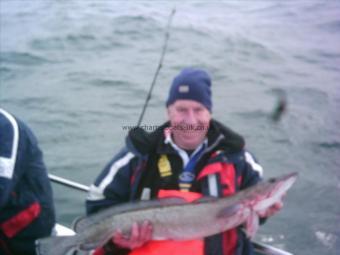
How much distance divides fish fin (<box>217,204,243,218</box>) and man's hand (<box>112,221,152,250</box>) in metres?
0.48

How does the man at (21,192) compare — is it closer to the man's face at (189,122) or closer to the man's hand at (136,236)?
the man's hand at (136,236)

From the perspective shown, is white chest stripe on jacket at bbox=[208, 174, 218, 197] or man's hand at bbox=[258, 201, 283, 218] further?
white chest stripe on jacket at bbox=[208, 174, 218, 197]

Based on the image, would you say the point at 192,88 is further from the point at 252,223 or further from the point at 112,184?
the point at 252,223

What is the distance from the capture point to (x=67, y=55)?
11570 mm

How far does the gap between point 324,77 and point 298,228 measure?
513 cm

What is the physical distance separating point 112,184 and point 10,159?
74 cm

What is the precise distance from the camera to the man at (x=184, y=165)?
324cm

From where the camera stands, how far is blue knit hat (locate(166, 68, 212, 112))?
3346 mm

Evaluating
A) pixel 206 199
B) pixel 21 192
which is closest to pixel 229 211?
pixel 206 199

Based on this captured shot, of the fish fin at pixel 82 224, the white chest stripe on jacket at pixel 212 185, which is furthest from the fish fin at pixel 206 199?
the fish fin at pixel 82 224

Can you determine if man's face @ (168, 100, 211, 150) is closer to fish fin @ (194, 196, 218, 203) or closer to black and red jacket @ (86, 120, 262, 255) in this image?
black and red jacket @ (86, 120, 262, 255)

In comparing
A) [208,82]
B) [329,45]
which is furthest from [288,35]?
[208,82]

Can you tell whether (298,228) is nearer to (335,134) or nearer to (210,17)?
(335,134)

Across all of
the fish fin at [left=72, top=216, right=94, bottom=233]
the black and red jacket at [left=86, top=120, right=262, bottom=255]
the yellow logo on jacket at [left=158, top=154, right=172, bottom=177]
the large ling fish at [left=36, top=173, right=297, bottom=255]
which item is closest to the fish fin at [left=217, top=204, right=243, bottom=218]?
the large ling fish at [left=36, top=173, right=297, bottom=255]
